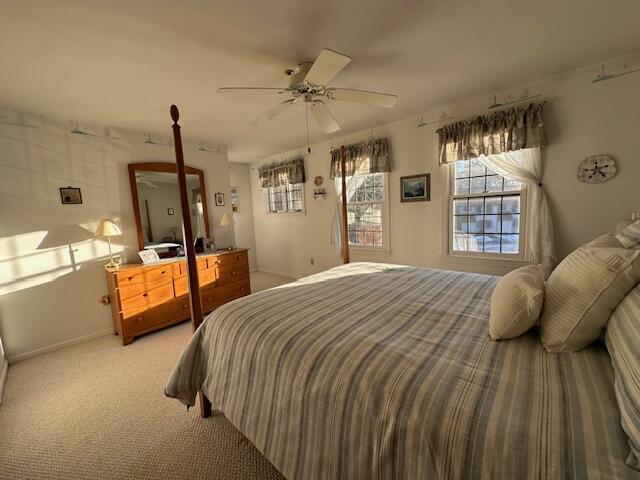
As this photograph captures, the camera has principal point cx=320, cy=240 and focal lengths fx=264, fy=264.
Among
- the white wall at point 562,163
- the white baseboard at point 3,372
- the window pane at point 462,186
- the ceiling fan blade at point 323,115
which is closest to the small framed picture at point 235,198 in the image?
the white wall at point 562,163

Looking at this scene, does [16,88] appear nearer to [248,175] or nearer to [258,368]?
[258,368]

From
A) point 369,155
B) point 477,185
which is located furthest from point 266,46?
point 477,185

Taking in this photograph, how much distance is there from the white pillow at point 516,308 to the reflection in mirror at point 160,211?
340 cm

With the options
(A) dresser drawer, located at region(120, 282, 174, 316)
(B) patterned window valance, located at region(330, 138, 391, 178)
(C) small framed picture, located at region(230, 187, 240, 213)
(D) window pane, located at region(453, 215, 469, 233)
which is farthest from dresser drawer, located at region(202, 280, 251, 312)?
(D) window pane, located at region(453, 215, 469, 233)

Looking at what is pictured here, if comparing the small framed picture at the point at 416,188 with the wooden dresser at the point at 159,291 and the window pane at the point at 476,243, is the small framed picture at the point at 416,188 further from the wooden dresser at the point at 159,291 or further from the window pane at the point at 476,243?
the wooden dresser at the point at 159,291

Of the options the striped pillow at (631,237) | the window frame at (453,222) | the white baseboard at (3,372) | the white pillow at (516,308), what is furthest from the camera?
the window frame at (453,222)

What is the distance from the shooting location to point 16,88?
2.11 meters

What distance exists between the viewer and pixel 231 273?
145 inches

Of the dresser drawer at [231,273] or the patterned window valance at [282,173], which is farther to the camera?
the patterned window valance at [282,173]

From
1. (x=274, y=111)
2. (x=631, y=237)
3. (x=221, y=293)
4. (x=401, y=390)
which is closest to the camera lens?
(x=401, y=390)

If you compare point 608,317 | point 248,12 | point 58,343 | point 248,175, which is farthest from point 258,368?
point 248,175

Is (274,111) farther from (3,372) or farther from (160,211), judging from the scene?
(3,372)

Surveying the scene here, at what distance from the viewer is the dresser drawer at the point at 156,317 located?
2797 mm

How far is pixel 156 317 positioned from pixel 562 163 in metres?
4.42
